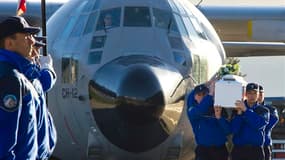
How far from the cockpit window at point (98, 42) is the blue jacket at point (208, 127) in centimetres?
112

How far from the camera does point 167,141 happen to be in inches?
335

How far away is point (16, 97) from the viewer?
4.45m

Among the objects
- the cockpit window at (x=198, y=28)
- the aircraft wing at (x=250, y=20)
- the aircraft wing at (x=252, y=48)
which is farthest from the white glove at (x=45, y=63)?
the aircraft wing at (x=250, y=20)

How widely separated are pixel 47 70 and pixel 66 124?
354 cm

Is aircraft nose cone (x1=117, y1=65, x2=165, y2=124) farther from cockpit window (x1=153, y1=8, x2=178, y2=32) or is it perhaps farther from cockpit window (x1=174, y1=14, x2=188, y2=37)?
cockpit window (x1=174, y1=14, x2=188, y2=37)

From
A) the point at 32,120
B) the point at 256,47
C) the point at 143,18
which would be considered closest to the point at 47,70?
the point at 32,120

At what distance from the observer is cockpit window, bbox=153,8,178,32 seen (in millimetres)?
9117

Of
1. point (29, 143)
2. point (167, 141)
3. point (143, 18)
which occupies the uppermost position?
point (143, 18)

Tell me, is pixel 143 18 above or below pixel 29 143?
above

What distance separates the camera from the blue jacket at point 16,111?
4.45 metres

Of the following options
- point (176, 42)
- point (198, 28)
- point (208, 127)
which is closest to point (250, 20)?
point (198, 28)

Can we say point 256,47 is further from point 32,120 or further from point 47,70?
point 32,120

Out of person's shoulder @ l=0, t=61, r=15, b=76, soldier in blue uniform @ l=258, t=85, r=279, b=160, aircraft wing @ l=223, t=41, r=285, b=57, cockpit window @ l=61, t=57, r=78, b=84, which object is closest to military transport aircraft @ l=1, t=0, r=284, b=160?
cockpit window @ l=61, t=57, r=78, b=84

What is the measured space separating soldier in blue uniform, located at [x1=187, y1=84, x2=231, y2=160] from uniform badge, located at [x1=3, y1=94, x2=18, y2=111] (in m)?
4.06
